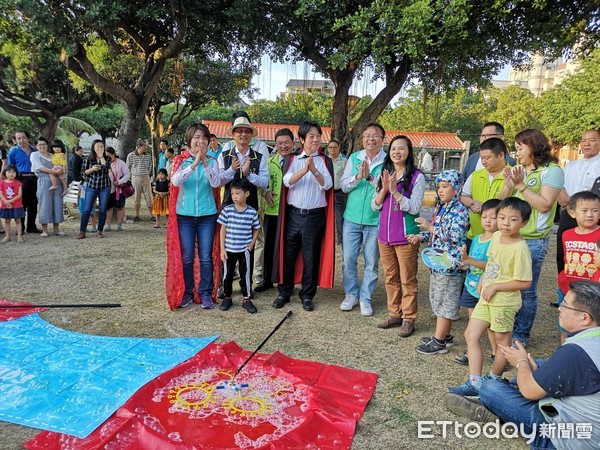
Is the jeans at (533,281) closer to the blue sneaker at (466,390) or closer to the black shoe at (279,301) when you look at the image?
the blue sneaker at (466,390)

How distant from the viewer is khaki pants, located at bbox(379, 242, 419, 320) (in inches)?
148

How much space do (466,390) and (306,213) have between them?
7.12 ft

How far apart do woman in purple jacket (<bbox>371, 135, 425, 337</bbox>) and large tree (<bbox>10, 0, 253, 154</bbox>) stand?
17.5ft

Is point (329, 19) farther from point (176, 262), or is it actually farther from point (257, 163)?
point (176, 262)

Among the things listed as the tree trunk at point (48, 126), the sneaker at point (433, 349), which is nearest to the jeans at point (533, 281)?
the sneaker at point (433, 349)

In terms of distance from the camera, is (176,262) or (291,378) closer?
(291,378)

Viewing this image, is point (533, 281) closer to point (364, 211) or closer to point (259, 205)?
point (364, 211)

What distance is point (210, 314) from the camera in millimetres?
4117

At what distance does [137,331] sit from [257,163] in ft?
6.37

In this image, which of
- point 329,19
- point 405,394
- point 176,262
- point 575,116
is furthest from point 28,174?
point 575,116

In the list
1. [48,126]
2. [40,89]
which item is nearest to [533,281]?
[40,89]

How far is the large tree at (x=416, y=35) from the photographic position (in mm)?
6098

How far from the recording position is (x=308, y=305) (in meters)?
4.38

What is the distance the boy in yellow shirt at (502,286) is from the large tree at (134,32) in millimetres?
6607
